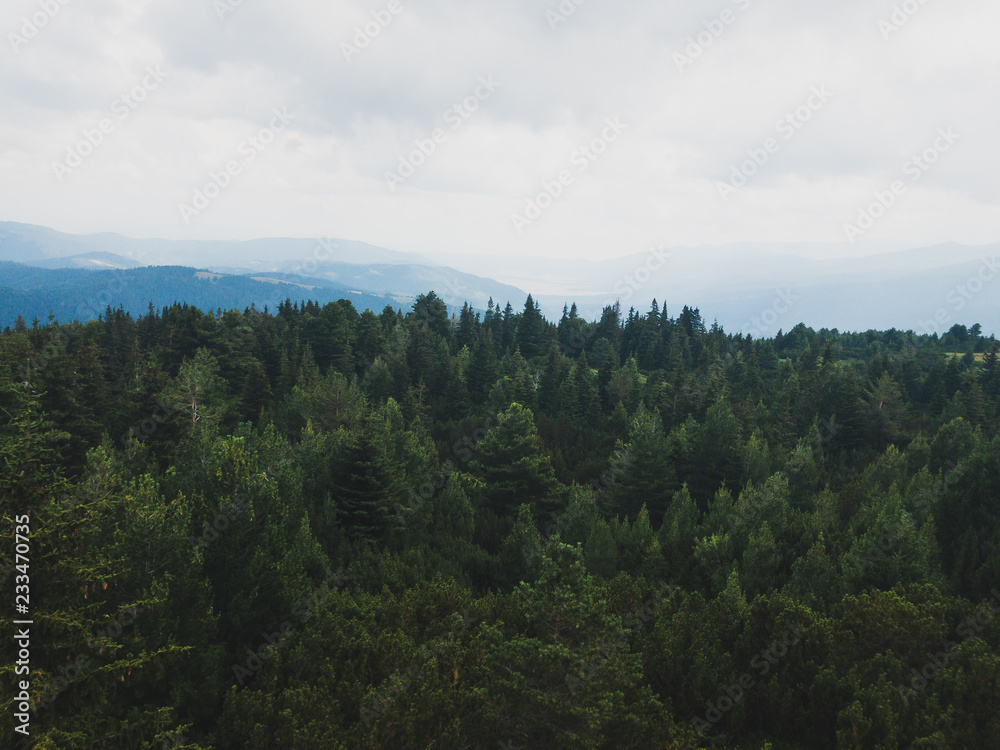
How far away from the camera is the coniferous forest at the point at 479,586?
10.9 m

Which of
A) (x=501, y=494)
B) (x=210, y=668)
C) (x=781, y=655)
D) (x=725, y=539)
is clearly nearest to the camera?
(x=210, y=668)

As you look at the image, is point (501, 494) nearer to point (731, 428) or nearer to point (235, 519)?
point (731, 428)

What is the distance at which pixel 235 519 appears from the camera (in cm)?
1580

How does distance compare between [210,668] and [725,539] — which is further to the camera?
[725,539]

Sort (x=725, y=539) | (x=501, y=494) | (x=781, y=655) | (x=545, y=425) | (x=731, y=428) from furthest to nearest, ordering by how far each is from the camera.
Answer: (x=545, y=425)
(x=731, y=428)
(x=501, y=494)
(x=725, y=539)
(x=781, y=655)

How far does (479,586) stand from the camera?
2409 cm

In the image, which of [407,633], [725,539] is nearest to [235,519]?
[407,633]

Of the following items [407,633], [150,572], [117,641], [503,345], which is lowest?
[407,633]

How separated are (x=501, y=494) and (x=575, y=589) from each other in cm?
2230

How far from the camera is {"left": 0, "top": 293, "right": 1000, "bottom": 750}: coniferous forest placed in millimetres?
10883

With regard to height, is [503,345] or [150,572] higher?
[503,345]

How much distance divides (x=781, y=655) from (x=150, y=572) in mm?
17080

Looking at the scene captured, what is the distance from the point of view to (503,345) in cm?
9375

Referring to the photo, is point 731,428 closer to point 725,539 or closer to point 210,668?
point 725,539
